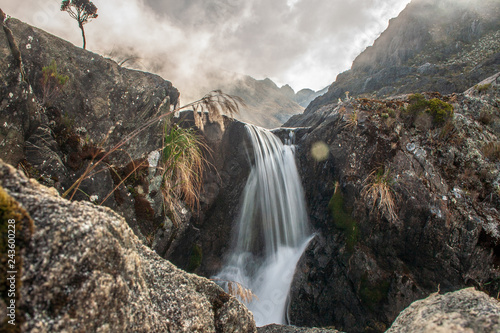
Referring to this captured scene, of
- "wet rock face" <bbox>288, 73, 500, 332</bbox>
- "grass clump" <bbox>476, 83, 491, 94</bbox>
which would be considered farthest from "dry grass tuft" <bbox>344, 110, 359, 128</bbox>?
"grass clump" <bbox>476, 83, 491, 94</bbox>

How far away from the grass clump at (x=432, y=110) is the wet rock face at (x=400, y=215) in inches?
2.9

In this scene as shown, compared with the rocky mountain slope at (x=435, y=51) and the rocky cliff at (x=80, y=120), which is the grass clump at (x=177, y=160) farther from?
the rocky mountain slope at (x=435, y=51)

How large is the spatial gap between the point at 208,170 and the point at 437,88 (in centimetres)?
3736

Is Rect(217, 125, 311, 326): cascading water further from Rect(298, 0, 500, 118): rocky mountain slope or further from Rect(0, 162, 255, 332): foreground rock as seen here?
Rect(298, 0, 500, 118): rocky mountain slope

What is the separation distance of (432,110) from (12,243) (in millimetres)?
9385

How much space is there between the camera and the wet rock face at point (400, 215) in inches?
212

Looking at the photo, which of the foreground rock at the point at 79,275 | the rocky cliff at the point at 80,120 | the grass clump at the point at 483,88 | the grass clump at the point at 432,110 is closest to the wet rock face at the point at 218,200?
the rocky cliff at the point at 80,120

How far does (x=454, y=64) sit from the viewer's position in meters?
34.8

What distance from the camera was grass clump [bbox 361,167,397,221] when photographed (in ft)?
19.9

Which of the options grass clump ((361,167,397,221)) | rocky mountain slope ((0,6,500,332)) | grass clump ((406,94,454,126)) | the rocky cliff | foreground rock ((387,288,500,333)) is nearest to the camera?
rocky mountain slope ((0,6,500,332))

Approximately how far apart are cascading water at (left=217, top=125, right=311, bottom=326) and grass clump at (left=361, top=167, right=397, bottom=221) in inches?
120

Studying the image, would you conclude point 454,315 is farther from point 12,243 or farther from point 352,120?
point 352,120

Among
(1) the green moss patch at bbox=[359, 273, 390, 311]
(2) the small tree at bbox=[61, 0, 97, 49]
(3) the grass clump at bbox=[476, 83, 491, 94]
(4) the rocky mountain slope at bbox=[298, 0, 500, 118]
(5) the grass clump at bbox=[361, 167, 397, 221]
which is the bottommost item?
(1) the green moss patch at bbox=[359, 273, 390, 311]

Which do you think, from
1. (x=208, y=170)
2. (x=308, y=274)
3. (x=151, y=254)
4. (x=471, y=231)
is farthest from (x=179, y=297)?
(x=208, y=170)
